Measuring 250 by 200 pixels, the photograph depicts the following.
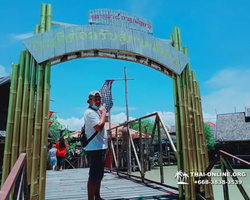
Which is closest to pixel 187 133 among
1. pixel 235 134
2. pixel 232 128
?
pixel 235 134

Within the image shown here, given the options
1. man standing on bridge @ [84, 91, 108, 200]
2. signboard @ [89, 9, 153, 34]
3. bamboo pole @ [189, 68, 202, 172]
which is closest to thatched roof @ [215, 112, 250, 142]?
bamboo pole @ [189, 68, 202, 172]

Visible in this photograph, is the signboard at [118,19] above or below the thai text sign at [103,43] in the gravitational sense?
above

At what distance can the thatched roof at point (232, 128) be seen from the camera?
18.0 meters

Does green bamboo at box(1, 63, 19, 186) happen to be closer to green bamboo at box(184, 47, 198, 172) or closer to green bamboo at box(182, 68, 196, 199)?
green bamboo at box(182, 68, 196, 199)

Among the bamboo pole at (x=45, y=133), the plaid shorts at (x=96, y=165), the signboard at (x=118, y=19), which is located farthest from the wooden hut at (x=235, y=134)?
the bamboo pole at (x=45, y=133)

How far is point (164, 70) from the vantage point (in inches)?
152

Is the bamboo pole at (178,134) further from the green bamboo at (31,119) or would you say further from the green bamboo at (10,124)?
the green bamboo at (10,124)

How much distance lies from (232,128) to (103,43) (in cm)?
1890

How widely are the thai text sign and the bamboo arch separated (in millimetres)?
155

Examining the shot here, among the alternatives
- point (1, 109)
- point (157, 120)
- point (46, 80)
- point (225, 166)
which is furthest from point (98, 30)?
point (1, 109)

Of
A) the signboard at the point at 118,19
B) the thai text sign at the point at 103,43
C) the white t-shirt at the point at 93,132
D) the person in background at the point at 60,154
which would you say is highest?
the signboard at the point at 118,19

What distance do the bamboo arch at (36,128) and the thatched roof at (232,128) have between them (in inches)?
641

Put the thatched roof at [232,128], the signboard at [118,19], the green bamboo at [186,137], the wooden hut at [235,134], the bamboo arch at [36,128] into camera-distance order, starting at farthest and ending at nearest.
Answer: the thatched roof at [232,128]
the wooden hut at [235,134]
the signboard at [118,19]
the green bamboo at [186,137]
the bamboo arch at [36,128]

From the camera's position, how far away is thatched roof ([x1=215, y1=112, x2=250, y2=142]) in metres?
18.0
